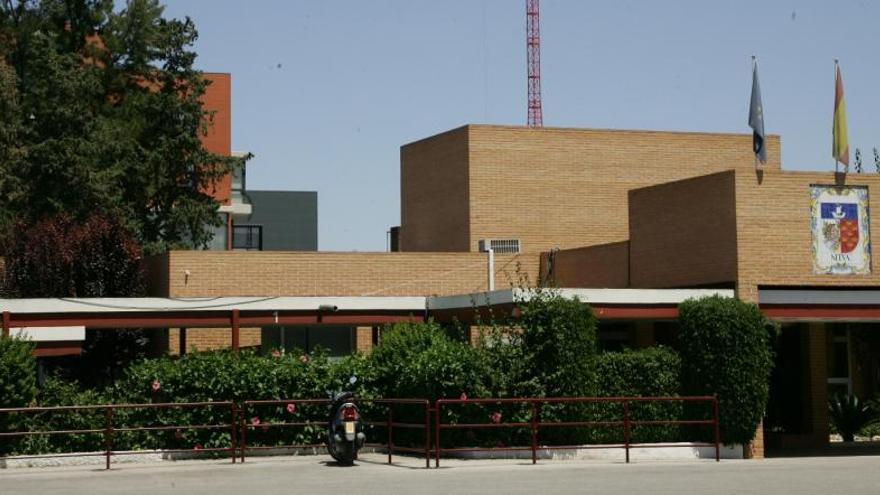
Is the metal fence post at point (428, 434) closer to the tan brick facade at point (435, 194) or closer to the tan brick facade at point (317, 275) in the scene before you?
the tan brick facade at point (317, 275)

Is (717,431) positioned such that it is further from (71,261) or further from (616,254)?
(71,261)

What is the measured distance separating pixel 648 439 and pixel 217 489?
10186mm

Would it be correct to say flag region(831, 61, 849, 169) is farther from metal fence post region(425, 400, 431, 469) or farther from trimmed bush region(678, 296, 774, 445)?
metal fence post region(425, 400, 431, 469)

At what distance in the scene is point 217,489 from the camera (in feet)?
66.4

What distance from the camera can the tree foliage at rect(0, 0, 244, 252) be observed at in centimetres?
4634

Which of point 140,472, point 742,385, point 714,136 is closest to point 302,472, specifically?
point 140,472

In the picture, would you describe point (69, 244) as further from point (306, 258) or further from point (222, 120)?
point (222, 120)

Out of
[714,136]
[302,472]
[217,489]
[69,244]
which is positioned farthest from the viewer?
[714,136]

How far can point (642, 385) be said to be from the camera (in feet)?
92.5

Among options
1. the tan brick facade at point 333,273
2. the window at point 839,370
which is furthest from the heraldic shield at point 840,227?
the tan brick facade at point 333,273

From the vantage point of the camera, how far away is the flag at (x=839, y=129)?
1248 inches

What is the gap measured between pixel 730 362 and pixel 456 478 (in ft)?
27.3

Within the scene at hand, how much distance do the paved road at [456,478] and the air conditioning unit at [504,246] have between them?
17.1 meters

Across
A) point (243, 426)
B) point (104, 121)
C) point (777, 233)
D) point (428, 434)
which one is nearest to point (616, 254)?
point (777, 233)
